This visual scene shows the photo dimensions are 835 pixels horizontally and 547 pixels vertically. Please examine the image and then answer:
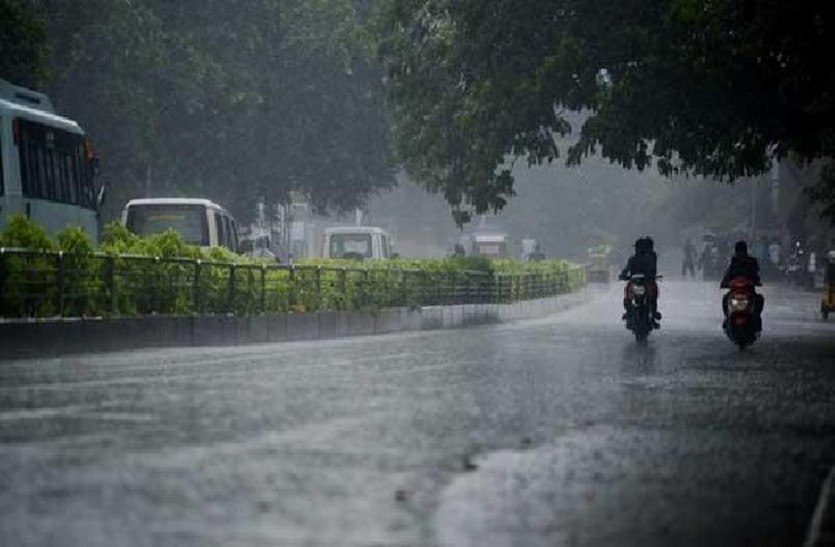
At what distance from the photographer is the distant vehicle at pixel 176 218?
38.6m

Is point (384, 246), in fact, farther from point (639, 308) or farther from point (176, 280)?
point (176, 280)

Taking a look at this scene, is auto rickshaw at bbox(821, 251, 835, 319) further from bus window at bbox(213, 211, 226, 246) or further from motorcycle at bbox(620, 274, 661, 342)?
bus window at bbox(213, 211, 226, 246)

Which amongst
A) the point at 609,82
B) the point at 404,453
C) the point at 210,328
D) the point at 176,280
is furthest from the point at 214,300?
the point at 404,453

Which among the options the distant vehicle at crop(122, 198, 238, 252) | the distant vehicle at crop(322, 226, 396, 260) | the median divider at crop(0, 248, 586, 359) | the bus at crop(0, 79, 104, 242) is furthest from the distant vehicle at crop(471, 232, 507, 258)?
Result: the bus at crop(0, 79, 104, 242)

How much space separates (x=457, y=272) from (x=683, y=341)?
577 inches

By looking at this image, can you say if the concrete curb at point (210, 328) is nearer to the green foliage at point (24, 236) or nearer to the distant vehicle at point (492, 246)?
the green foliage at point (24, 236)

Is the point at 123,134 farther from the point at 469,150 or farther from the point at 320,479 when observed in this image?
the point at 320,479

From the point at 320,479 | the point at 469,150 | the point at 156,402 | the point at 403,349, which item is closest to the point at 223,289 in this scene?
the point at 403,349

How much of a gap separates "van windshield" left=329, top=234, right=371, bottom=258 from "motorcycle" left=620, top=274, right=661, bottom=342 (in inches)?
911

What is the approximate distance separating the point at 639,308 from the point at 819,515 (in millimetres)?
22262

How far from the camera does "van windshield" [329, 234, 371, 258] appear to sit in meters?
54.0

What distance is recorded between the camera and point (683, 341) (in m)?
31.1

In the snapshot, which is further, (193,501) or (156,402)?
(156,402)

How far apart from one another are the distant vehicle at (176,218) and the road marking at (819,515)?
2893 cm
